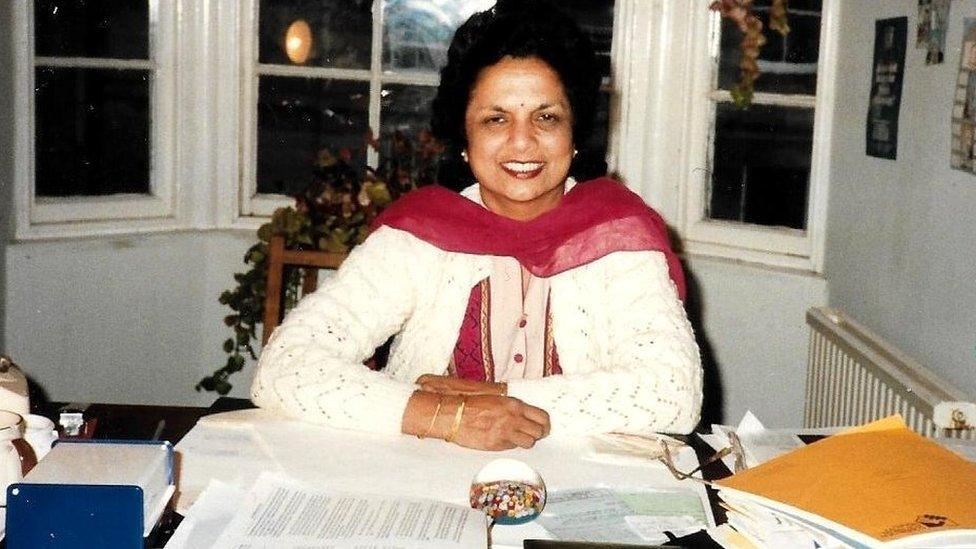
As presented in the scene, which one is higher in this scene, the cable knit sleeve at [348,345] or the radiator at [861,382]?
the cable knit sleeve at [348,345]

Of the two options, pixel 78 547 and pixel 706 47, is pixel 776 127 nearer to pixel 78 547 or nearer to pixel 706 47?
pixel 706 47

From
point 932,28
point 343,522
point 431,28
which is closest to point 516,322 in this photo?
point 343,522

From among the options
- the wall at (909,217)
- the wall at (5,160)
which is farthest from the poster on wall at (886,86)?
the wall at (5,160)

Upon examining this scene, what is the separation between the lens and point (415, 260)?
181cm

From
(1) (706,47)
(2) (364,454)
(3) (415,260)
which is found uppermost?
(1) (706,47)

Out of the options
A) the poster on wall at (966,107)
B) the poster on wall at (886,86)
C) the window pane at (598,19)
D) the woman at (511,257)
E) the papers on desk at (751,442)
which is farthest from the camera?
the window pane at (598,19)

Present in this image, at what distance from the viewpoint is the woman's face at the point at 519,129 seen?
5.80ft

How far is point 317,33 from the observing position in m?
3.22

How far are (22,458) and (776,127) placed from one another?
2379 millimetres

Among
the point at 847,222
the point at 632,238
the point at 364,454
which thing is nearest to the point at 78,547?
the point at 364,454

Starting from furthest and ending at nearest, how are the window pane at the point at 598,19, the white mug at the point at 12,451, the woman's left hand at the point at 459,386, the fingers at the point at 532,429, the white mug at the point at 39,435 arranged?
the window pane at the point at 598,19 → the woman's left hand at the point at 459,386 → the fingers at the point at 532,429 → the white mug at the point at 39,435 → the white mug at the point at 12,451

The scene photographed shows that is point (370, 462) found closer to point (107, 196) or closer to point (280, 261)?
point (280, 261)

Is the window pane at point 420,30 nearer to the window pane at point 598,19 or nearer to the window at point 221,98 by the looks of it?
the window at point 221,98

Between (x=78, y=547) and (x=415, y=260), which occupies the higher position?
(x=415, y=260)
